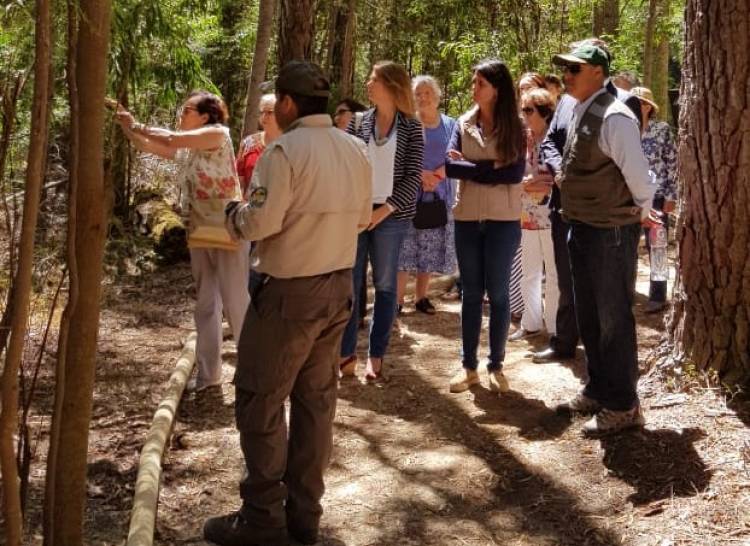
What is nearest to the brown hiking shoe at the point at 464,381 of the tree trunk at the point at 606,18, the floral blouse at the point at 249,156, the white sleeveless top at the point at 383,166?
the white sleeveless top at the point at 383,166

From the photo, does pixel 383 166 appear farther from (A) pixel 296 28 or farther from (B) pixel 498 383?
(A) pixel 296 28

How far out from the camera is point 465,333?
593 cm

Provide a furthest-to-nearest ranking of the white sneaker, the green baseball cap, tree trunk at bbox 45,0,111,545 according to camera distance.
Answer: the white sneaker, the green baseball cap, tree trunk at bbox 45,0,111,545

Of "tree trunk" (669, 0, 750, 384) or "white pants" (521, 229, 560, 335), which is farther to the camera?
"white pants" (521, 229, 560, 335)

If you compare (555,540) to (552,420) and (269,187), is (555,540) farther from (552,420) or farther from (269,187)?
(269,187)

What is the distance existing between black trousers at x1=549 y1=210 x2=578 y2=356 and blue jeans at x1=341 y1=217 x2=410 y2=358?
1136 millimetres

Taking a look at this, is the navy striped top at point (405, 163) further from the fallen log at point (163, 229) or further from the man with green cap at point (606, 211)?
the fallen log at point (163, 229)

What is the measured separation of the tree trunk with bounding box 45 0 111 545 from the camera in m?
2.92

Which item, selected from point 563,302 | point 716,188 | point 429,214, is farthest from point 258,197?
point 429,214

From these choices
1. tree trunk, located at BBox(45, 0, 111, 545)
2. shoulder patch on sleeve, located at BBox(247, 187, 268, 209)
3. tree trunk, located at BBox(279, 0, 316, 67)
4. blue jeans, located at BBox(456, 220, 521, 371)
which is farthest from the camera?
tree trunk, located at BBox(279, 0, 316, 67)

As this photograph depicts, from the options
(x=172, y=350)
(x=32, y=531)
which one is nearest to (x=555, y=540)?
(x=32, y=531)

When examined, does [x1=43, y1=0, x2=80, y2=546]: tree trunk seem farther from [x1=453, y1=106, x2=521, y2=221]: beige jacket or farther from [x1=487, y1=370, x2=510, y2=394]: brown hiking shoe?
[x1=487, y1=370, x2=510, y2=394]: brown hiking shoe

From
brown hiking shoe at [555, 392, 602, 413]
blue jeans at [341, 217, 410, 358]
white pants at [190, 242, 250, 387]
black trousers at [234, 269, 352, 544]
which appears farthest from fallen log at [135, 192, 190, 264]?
black trousers at [234, 269, 352, 544]

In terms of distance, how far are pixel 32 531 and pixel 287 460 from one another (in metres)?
1.17
